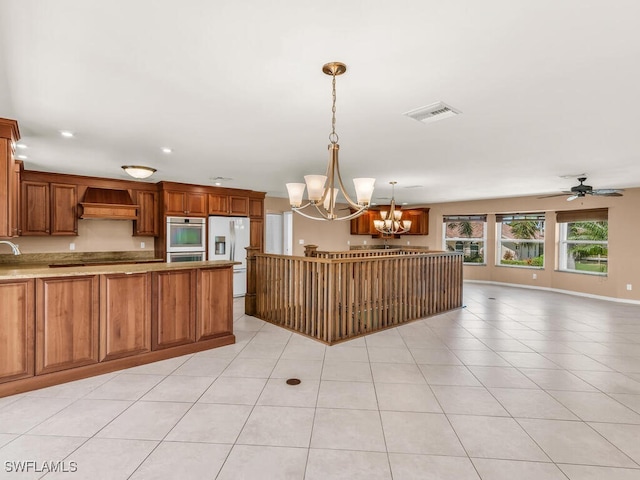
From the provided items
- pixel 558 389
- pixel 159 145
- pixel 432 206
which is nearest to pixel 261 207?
pixel 159 145

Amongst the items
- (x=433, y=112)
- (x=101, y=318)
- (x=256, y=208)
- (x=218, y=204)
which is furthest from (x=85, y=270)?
(x=256, y=208)

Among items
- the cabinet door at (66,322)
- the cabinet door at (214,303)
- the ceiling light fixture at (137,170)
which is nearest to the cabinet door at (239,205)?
the ceiling light fixture at (137,170)

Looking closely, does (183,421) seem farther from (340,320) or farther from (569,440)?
(569,440)

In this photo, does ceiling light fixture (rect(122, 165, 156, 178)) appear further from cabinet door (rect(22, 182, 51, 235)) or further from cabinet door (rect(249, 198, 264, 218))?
cabinet door (rect(249, 198, 264, 218))

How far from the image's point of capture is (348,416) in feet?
7.68

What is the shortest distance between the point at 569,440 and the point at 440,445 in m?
0.86

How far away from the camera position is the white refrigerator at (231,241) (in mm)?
6418

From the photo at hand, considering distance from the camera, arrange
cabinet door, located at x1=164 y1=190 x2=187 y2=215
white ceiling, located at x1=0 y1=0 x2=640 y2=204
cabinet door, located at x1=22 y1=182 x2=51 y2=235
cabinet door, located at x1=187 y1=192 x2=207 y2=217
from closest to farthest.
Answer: white ceiling, located at x1=0 y1=0 x2=640 y2=204 < cabinet door, located at x1=22 y1=182 x2=51 y2=235 < cabinet door, located at x1=164 y1=190 x2=187 y2=215 < cabinet door, located at x1=187 y1=192 x2=207 y2=217

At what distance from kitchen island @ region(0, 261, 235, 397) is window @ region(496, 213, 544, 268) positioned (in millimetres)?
7812

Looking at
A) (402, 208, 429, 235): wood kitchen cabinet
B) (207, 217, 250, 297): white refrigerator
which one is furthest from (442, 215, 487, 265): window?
(207, 217, 250, 297): white refrigerator

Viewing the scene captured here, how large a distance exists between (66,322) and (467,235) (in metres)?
9.28

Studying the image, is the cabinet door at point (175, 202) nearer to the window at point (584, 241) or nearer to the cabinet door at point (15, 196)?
the cabinet door at point (15, 196)

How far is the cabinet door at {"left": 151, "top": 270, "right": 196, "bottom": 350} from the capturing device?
335 cm

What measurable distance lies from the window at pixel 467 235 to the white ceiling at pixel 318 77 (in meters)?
5.02
